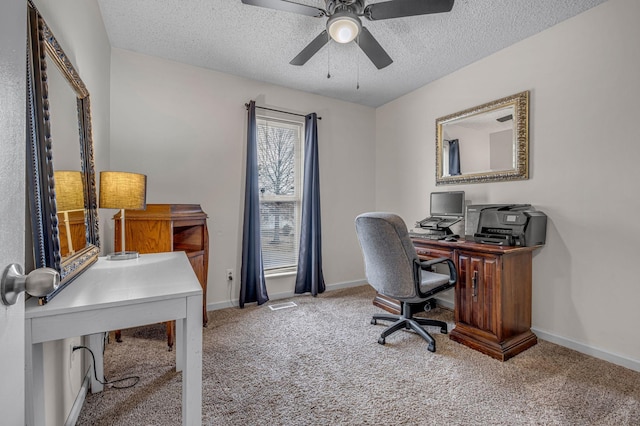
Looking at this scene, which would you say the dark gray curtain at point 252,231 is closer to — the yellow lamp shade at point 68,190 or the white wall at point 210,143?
the white wall at point 210,143

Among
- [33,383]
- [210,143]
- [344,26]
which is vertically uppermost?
[344,26]

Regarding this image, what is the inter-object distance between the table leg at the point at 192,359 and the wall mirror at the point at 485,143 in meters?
2.75

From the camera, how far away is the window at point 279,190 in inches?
137

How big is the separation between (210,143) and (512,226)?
2.92 meters

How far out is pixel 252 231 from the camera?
3174mm

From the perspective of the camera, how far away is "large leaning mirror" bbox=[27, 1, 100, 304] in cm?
98

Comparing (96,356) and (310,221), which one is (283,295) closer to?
(310,221)

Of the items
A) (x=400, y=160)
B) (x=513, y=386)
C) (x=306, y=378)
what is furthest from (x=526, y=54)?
(x=306, y=378)

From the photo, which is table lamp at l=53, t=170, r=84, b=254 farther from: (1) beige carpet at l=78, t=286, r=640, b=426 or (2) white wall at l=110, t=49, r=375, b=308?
(2) white wall at l=110, t=49, r=375, b=308

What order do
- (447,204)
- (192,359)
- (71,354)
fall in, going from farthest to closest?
(447,204) < (71,354) < (192,359)

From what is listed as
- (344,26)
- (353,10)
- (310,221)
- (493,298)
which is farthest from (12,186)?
(310,221)

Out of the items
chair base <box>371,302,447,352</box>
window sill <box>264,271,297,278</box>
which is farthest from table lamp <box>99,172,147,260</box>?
chair base <box>371,302,447,352</box>

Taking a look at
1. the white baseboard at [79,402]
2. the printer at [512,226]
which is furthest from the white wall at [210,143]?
the printer at [512,226]

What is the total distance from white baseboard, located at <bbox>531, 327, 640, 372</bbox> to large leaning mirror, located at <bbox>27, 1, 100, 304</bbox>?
3.19m
